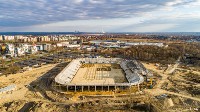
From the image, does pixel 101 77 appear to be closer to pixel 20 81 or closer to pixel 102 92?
pixel 102 92

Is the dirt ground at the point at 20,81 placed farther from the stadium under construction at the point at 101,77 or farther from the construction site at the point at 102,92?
the stadium under construction at the point at 101,77

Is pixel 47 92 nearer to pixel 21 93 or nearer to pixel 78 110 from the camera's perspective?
pixel 21 93

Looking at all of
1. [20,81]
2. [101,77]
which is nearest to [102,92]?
[101,77]

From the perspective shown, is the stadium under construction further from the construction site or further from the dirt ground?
the dirt ground

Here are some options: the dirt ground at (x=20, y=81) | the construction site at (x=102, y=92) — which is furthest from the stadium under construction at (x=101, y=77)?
the dirt ground at (x=20, y=81)

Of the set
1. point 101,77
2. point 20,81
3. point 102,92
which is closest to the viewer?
point 102,92

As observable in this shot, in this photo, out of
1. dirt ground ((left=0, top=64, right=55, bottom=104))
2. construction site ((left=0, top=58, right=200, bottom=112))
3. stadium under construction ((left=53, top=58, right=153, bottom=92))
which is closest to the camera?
construction site ((left=0, top=58, right=200, bottom=112))

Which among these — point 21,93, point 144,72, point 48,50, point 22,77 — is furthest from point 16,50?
point 144,72

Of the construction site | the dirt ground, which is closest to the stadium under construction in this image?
the construction site
